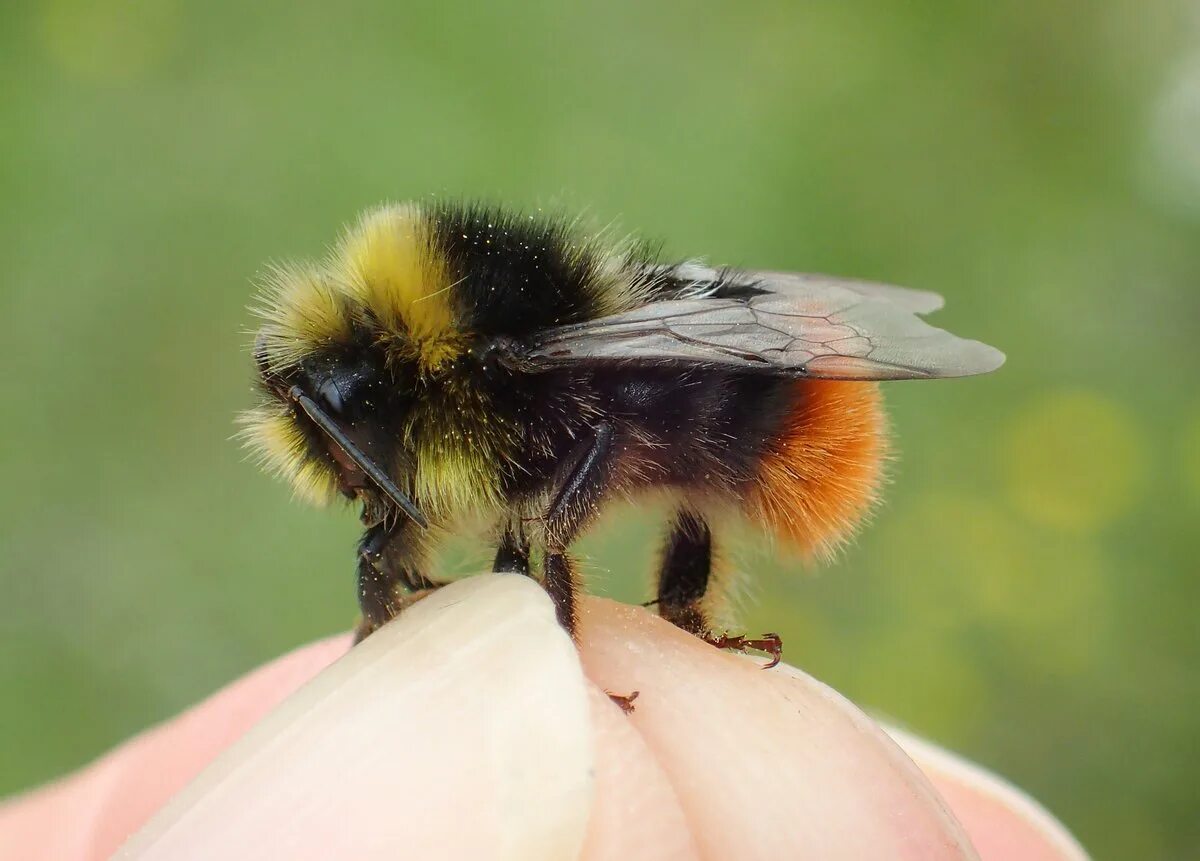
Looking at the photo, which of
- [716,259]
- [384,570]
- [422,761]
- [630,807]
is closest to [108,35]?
[716,259]

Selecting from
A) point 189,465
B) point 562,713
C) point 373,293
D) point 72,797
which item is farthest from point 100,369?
point 562,713

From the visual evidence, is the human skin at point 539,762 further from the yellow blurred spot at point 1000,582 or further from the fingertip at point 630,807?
the yellow blurred spot at point 1000,582

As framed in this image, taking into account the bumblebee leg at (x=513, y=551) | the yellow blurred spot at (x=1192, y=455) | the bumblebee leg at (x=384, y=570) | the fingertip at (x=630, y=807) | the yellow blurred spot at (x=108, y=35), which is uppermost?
the yellow blurred spot at (x=108, y=35)

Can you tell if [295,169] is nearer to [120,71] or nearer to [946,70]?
[120,71]

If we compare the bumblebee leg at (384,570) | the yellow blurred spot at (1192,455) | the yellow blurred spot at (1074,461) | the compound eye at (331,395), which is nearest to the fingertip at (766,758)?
the bumblebee leg at (384,570)

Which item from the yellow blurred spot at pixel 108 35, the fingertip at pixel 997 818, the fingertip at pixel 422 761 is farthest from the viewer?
the yellow blurred spot at pixel 108 35

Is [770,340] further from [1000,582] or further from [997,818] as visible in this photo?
[1000,582]
